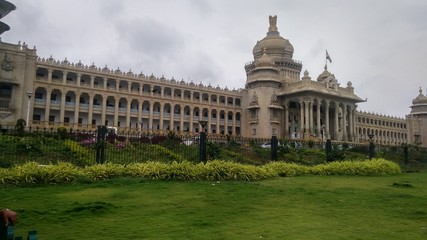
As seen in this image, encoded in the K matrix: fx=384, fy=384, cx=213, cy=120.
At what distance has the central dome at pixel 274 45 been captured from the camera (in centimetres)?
6725

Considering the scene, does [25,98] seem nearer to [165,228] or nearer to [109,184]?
[109,184]

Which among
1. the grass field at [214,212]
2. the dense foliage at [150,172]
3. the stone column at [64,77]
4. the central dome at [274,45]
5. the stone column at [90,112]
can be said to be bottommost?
the grass field at [214,212]

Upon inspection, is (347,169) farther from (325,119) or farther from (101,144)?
(325,119)

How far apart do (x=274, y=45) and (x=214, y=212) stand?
6211 centimetres

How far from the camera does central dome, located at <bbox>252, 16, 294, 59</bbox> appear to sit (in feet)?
221

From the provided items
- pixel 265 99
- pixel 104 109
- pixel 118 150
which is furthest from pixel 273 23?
pixel 118 150

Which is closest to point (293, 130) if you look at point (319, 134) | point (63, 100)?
point (319, 134)

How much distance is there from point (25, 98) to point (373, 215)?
145ft

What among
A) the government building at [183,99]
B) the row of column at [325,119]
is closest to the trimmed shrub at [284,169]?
the government building at [183,99]

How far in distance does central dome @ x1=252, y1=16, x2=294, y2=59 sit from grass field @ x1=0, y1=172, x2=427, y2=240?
5736 centimetres

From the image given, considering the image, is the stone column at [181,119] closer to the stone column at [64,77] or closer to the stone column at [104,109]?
the stone column at [104,109]

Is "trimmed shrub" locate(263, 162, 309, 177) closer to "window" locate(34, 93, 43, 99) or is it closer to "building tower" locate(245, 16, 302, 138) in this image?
"building tower" locate(245, 16, 302, 138)

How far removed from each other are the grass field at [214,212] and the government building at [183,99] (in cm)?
3729

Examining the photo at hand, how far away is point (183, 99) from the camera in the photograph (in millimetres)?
60594
